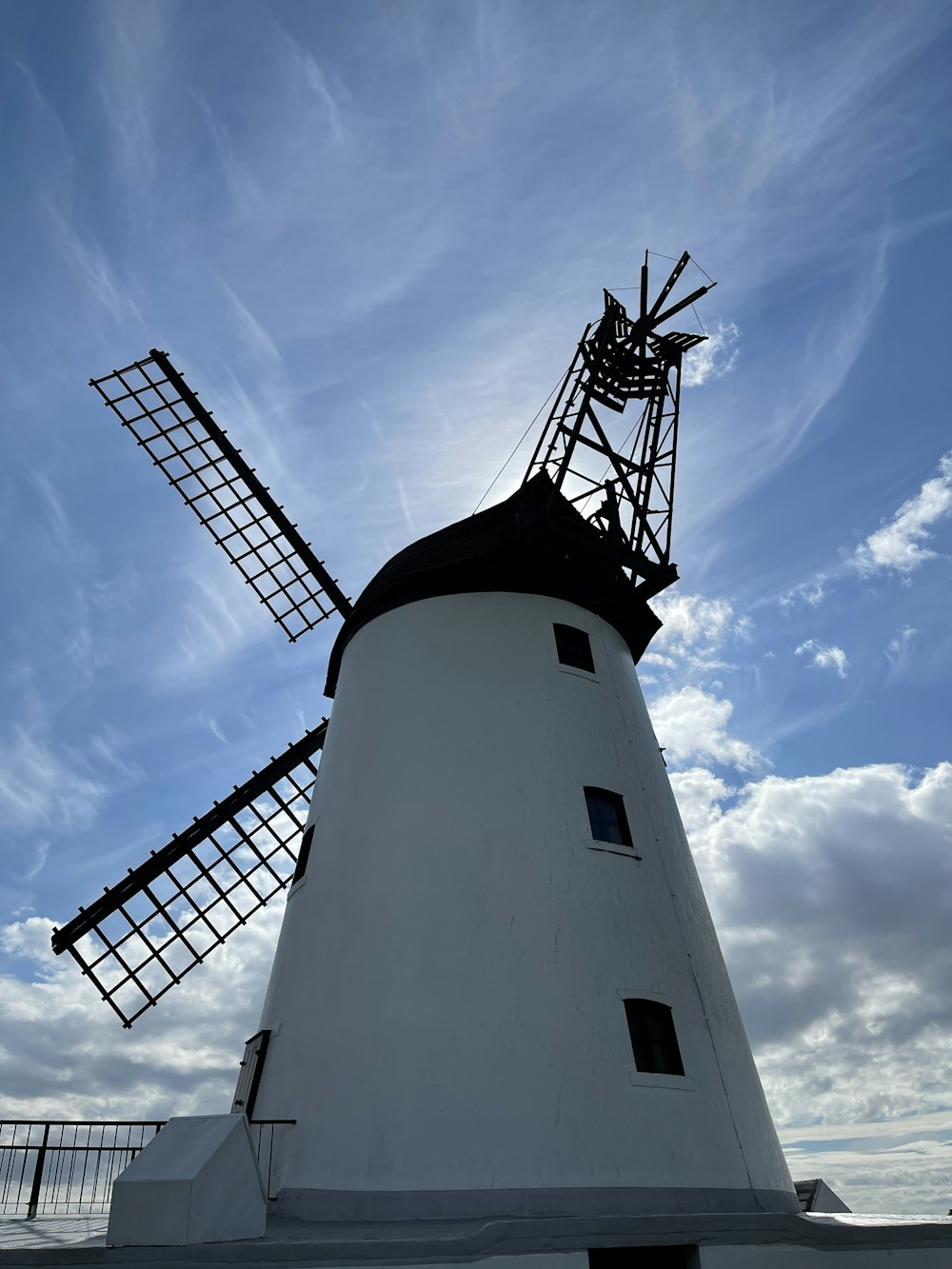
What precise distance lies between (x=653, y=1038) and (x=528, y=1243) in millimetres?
3089

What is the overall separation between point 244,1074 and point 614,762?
6.80 meters

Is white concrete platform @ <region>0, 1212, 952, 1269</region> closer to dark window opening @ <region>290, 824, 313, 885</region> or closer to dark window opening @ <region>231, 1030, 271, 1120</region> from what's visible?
dark window opening @ <region>231, 1030, 271, 1120</region>

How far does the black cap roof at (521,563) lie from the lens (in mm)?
13953

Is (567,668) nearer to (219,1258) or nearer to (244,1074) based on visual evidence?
(244,1074)

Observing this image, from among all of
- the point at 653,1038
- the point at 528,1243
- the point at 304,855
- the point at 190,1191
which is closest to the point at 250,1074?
the point at 304,855

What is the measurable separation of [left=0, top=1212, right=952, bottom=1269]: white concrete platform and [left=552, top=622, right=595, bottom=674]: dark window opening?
24.9 feet

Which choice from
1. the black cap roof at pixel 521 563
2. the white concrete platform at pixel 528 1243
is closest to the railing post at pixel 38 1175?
the white concrete platform at pixel 528 1243

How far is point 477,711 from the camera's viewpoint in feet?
40.3

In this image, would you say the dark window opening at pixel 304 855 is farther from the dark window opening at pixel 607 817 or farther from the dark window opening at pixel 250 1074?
the dark window opening at pixel 607 817

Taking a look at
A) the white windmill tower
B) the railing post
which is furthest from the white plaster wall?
the railing post

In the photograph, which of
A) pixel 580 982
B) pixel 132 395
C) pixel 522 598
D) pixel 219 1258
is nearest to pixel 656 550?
pixel 522 598

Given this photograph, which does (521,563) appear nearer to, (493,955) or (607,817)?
(607,817)

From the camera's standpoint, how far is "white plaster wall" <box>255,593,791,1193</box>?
8945mm

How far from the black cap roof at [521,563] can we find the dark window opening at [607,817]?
375 cm
